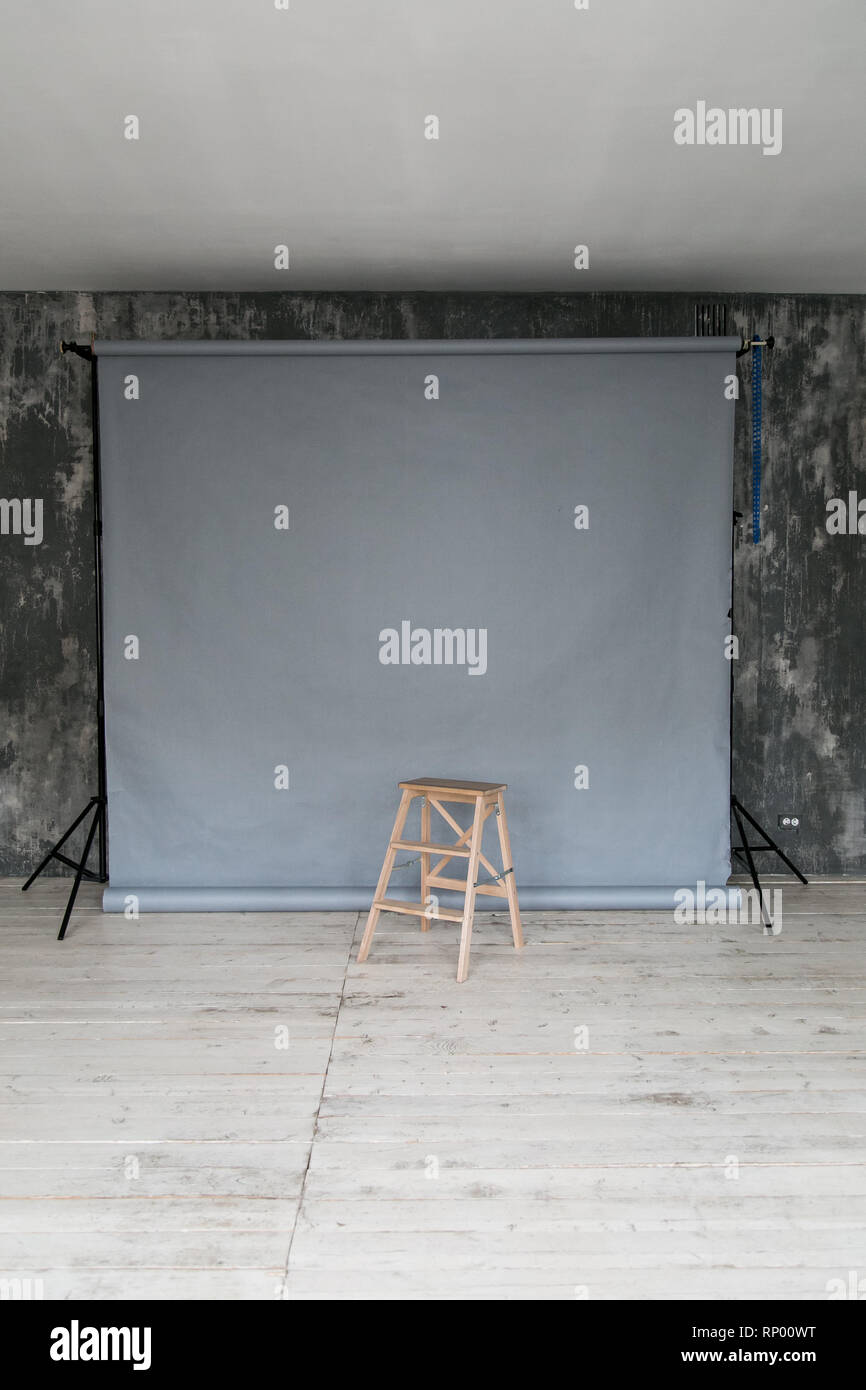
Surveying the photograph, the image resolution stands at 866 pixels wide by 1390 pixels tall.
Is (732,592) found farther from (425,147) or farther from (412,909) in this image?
(425,147)

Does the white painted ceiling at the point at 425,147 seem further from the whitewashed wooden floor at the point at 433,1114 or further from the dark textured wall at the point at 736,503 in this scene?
the whitewashed wooden floor at the point at 433,1114

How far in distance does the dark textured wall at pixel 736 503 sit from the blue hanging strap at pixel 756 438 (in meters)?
0.06

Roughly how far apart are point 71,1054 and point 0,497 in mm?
2714

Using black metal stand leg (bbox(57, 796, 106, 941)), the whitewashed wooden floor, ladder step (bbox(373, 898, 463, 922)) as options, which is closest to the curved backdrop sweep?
black metal stand leg (bbox(57, 796, 106, 941))

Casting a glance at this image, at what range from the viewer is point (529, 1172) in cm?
220

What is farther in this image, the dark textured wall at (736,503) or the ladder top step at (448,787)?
the dark textured wall at (736,503)

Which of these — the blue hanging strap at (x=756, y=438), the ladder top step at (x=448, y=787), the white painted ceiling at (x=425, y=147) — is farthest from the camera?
the blue hanging strap at (x=756, y=438)

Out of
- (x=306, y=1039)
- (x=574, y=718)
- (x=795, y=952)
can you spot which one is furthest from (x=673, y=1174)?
(x=574, y=718)

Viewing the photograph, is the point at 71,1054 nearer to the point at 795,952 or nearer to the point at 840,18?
the point at 795,952

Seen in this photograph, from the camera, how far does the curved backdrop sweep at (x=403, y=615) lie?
163 inches

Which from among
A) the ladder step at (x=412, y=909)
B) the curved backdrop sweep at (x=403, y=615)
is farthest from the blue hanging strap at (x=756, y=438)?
the ladder step at (x=412, y=909)

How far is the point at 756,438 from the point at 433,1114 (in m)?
3.20

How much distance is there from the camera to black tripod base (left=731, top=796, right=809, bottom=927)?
401 cm

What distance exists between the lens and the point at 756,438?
437 centimetres
